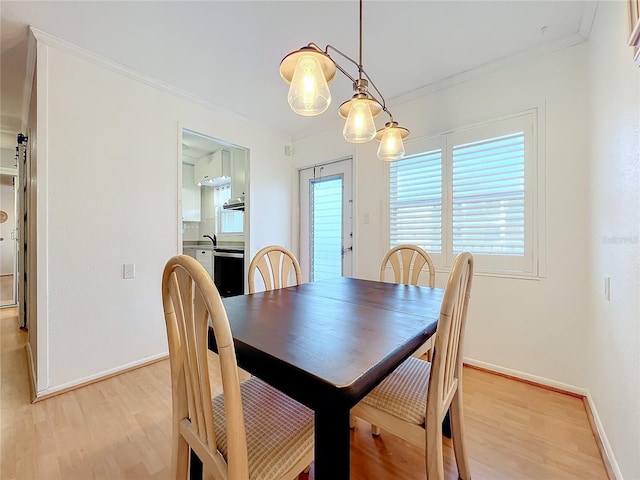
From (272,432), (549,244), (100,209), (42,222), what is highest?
(100,209)

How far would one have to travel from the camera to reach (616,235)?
129 cm

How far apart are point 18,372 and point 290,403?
267 centimetres

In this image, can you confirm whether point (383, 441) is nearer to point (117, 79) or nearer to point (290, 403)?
point (290, 403)

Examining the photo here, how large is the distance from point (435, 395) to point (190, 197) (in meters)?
4.96

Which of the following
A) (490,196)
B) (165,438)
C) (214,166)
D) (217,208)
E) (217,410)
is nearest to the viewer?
(217,410)

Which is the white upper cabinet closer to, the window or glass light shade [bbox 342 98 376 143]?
the window

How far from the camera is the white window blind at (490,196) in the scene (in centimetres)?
209

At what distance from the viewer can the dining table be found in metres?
0.66

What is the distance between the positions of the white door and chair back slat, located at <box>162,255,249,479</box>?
2425mm

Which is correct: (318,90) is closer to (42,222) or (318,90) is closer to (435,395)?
(435,395)

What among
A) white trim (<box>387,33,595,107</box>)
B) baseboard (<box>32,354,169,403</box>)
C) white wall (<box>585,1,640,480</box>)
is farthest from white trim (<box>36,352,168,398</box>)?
white trim (<box>387,33,595,107</box>)

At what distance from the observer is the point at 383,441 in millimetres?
1431

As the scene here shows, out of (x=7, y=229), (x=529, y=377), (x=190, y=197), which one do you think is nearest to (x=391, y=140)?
(x=529, y=377)

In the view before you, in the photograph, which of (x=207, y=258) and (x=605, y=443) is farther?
(x=207, y=258)
